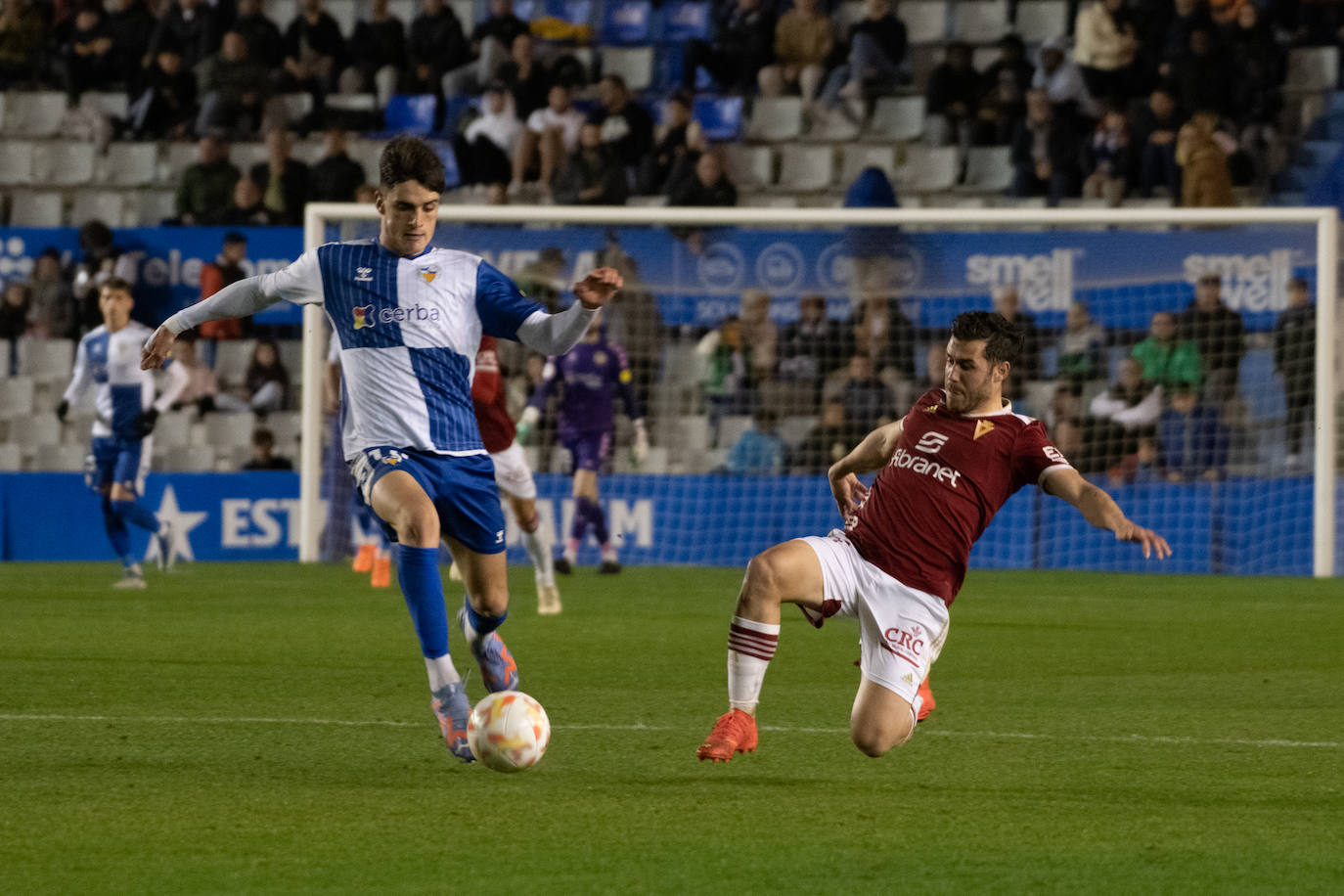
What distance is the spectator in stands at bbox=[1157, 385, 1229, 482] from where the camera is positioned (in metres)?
15.9

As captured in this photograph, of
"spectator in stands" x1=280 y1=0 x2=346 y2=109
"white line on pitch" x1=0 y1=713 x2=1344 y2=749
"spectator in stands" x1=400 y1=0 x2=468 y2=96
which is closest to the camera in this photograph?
"white line on pitch" x1=0 y1=713 x2=1344 y2=749

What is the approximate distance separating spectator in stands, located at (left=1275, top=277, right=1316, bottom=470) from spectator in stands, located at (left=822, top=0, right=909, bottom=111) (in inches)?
227

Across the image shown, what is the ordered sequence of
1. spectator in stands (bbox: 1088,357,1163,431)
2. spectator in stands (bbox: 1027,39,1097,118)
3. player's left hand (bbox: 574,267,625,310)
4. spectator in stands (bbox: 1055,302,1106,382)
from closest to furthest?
player's left hand (bbox: 574,267,625,310)
spectator in stands (bbox: 1088,357,1163,431)
spectator in stands (bbox: 1055,302,1106,382)
spectator in stands (bbox: 1027,39,1097,118)

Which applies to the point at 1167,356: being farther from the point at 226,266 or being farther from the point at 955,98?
the point at 226,266

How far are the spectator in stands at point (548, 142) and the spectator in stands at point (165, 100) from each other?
3936 mm

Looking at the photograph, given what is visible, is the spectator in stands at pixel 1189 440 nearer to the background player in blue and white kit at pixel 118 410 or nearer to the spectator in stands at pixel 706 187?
the spectator in stands at pixel 706 187

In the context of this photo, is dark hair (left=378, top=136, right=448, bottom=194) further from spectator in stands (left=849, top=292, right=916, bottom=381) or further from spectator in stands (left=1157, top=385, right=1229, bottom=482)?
spectator in stands (left=849, top=292, right=916, bottom=381)

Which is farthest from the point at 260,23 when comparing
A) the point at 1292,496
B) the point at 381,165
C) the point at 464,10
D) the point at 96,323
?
the point at 381,165

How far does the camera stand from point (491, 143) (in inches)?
779

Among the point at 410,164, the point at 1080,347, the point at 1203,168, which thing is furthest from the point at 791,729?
the point at 1203,168

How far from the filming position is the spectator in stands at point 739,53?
20688 mm

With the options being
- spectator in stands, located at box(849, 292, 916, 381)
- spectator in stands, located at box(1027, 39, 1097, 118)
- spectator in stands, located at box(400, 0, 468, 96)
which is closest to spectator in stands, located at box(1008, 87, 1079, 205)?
spectator in stands, located at box(1027, 39, 1097, 118)

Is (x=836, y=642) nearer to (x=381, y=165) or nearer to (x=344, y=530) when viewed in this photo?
(x=381, y=165)

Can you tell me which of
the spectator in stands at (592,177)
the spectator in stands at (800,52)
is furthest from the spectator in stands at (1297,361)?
the spectator in stands at (592,177)
